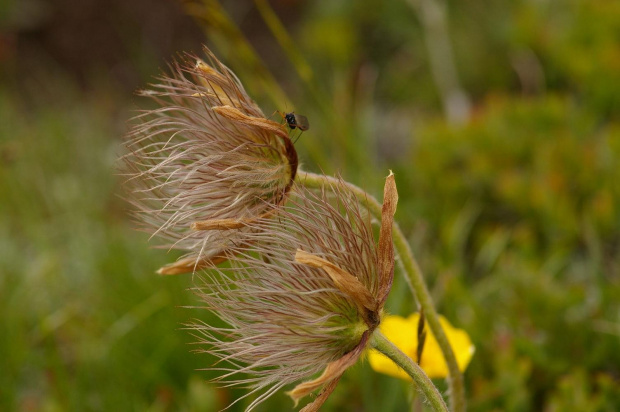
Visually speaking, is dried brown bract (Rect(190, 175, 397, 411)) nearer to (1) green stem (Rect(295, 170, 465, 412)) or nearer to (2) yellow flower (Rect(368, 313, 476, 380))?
(1) green stem (Rect(295, 170, 465, 412))

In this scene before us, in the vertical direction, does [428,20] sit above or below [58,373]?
above

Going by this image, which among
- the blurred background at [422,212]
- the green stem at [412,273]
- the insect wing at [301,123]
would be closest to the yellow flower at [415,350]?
the green stem at [412,273]

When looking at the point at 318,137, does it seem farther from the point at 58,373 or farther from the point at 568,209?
the point at 58,373

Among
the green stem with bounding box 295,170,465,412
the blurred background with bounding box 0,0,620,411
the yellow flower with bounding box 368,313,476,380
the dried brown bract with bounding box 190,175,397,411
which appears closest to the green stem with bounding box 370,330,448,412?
the dried brown bract with bounding box 190,175,397,411

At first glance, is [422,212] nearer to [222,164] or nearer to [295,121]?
[295,121]

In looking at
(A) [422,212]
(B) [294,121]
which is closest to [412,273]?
(B) [294,121]

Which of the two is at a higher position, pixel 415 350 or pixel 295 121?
pixel 295 121

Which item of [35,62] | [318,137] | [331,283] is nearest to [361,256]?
[331,283]
